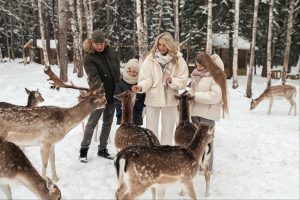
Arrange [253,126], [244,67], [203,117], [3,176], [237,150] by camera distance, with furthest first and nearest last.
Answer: [244,67] → [253,126] → [237,150] → [203,117] → [3,176]

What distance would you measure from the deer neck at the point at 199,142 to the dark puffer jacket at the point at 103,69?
2.18 m

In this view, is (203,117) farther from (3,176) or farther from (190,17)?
(190,17)

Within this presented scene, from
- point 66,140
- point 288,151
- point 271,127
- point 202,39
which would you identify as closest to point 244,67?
point 202,39

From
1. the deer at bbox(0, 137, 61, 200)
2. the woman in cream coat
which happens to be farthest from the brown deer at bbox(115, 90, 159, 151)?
the deer at bbox(0, 137, 61, 200)

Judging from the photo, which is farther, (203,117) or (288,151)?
(288,151)

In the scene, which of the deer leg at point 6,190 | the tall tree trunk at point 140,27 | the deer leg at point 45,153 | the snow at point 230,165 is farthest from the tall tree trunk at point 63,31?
Answer: the deer leg at point 6,190

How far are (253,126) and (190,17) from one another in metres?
18.7

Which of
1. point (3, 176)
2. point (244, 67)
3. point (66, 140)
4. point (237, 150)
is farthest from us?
point (244, 67)

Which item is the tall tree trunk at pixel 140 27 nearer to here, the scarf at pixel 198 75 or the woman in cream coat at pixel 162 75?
the scarf at pixel 198 75

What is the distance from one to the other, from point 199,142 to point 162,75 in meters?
1.49

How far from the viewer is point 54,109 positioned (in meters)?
6.10

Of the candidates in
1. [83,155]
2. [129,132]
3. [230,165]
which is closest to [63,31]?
[83,155]

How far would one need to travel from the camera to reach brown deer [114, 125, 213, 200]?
14.8ft

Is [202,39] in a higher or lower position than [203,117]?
higher
